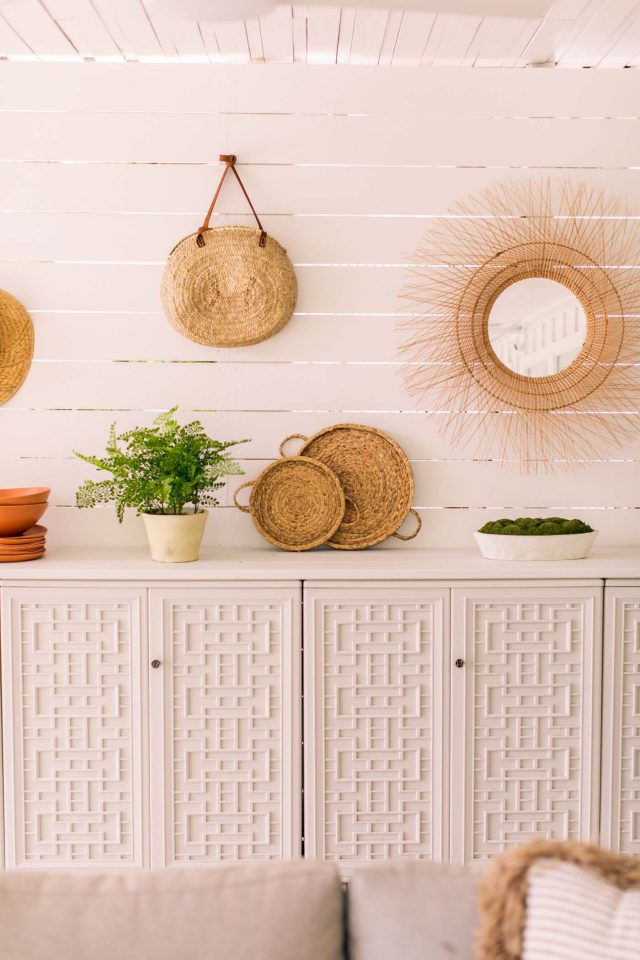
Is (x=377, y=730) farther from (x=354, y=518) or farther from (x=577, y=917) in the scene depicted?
(x=577, y=917)

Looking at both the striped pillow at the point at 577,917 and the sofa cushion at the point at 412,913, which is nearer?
the striped pillow at the point at 577,917

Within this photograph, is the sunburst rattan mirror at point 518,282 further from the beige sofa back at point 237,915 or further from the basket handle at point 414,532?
the beige sofa back at point 237,915

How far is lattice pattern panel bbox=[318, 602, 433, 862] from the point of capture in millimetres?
2115

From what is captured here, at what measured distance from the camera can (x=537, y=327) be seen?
2.53 m

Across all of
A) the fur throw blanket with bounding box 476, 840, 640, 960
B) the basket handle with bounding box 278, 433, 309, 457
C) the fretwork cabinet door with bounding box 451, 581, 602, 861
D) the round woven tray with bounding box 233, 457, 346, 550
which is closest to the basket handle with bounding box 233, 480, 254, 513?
the round woven tray with bounding box 233, 457, 346, 550

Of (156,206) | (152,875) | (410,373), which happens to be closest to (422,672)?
(410,373)

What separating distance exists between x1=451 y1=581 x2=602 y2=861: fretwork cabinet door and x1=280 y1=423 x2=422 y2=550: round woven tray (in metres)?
0.45

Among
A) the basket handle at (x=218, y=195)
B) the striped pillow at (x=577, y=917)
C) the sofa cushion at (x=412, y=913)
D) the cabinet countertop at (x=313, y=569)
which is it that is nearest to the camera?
the striped pillow at (x=577, y=917)

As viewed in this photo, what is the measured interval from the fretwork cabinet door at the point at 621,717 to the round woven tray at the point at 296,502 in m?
0.83

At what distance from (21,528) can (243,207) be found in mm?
1182

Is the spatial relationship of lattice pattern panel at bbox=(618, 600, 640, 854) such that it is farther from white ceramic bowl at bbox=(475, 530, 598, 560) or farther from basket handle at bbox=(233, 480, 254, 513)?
basket handle at bbox=(233, 480, 254, 513)

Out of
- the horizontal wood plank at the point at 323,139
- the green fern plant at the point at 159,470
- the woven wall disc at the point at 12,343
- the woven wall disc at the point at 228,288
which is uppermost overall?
the horizontal wood plank at the point at 323,139

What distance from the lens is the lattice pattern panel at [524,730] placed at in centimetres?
213

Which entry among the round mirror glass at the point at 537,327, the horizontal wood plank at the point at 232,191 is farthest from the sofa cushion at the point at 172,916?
the horizontal wood plank at the point at 232,191
